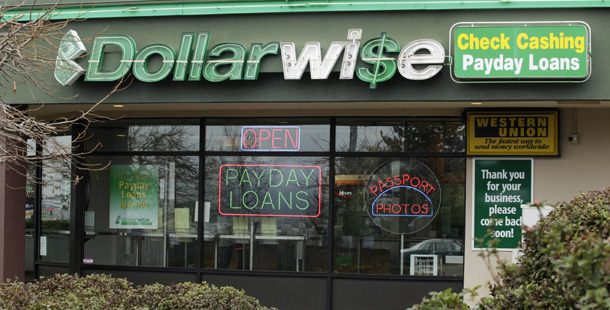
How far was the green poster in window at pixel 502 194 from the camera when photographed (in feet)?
30.4

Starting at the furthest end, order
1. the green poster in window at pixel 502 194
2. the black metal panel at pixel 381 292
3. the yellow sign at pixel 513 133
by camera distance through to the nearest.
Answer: the black metal panel at pixel 381 292 → the green poster in window at pixel 502 194 → the yellow sign at pixel 513 133

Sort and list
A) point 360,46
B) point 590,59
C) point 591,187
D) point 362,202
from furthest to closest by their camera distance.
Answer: point 362,202 < point 591,187 < point 360,46 < point 590,59

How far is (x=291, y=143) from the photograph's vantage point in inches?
395

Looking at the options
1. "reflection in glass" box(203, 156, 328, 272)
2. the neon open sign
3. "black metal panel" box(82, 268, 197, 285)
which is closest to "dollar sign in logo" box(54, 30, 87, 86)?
"reflection in glass" box(203, 156, 328, 272)

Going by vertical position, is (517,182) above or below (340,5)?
below

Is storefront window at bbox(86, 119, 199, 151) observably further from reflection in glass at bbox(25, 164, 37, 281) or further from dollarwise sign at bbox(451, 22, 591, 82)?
dollarwise sign at bbox(451, 22, 591, 82)

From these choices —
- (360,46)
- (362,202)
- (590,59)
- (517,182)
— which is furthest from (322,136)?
(590,59)

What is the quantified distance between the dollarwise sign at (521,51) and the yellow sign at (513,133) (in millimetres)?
1284

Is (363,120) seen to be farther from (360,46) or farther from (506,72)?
(506,72)

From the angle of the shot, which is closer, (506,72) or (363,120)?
(506,72)

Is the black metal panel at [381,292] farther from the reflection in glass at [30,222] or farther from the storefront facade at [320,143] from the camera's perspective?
the reflection in glass at [30,222]

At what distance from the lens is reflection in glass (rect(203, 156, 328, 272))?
9.99 m

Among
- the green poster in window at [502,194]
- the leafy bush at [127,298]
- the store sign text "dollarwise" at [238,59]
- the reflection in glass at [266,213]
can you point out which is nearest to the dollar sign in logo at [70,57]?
the store sign text "dollarwise" at [238,59]

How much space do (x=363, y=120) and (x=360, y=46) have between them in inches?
69.7
